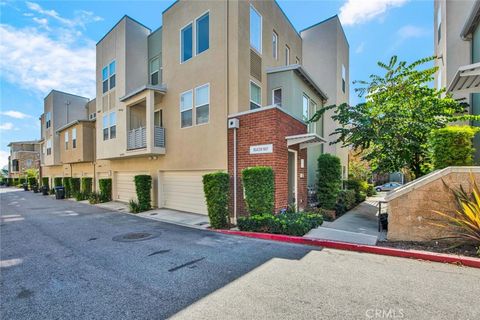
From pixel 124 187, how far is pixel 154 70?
785 centimetres

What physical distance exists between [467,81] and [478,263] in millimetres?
5141

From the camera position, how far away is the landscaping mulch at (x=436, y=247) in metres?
5.11

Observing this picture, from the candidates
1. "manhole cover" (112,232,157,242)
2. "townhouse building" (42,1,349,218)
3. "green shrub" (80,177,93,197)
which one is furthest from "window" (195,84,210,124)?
"green shrub" (80,177,93,197)

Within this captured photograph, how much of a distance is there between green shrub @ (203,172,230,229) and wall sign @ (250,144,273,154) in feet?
4.68

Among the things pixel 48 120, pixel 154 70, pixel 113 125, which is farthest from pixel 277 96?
pixel 48 120

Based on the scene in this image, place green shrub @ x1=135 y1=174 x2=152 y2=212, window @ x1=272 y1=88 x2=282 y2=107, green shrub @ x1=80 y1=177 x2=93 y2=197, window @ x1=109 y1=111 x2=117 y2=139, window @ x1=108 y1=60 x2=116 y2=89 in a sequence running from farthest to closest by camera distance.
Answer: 1. green shrub @ x1=80 y1=177 x2=93 y2=197
2. window @ x1=108 y1=60 x2=116 y2=89
3. window @ x1=109 y1=111 x2=117 y2=139
4. green shrub @ x1=135 y1=174 x2=152 y2=212
5. window @ x1=272 y1=88 x2=282 y2=107

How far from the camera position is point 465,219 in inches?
210

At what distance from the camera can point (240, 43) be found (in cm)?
947

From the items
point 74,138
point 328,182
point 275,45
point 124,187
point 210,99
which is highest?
point 275,45

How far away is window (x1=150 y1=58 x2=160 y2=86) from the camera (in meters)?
14.2

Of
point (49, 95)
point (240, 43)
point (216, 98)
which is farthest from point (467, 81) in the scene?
point (49, 95)

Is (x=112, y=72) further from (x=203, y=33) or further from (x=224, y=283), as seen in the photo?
(x=224, y=283)

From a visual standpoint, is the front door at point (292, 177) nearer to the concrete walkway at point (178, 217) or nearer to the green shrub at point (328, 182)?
the green shrub at point (328, 182)

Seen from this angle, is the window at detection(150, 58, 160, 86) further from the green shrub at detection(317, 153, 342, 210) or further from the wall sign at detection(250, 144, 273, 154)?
the green shrub at detection(317, 153, 342, 210)
